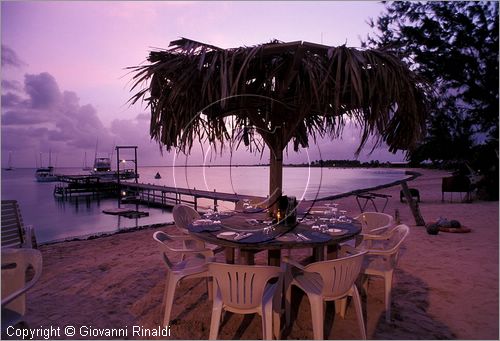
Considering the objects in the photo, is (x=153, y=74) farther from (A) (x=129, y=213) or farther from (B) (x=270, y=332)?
(A) (x=129, y=213)

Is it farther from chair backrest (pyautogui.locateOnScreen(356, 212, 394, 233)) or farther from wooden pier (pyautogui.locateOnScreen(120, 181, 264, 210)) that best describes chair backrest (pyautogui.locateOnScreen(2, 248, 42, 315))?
wooden pier (pyautogui.locateOnScreen(120, 181, 264, 210))

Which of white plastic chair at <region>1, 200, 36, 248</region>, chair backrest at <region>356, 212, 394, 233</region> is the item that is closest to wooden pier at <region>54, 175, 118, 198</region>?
white plastic chair at <region>1, 200, 36, 248</region>

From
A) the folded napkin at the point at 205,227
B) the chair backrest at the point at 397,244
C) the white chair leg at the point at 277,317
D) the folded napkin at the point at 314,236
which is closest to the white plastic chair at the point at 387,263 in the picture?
the chair backrest at the point at 397,244

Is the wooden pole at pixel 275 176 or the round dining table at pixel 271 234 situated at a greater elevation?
the wooden pole at pixel 275 176

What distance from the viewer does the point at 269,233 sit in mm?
2611

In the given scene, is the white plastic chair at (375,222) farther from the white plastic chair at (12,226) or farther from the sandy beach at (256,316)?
the white plastic chair at (12,226)

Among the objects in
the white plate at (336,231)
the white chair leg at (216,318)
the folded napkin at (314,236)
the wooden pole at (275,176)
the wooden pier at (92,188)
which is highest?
the wooden pole at (275,176)

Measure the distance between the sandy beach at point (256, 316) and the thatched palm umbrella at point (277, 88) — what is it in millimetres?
1443

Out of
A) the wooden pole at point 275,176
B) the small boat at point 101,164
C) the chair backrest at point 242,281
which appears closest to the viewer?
the chair backrest at point 242,281

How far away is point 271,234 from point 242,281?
2.22ft

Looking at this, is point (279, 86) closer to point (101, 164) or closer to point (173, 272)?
point (173, 272)

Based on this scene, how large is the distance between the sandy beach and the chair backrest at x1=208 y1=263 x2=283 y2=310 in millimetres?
544

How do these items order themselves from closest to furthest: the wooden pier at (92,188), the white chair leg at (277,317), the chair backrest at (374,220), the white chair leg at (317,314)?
the white chair leg at (317,314) → the white chair leg at (277,317) → the chair backrest at (374,220) → the wooden pier at (92,188)

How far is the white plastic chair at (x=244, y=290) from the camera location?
6.38 ft
